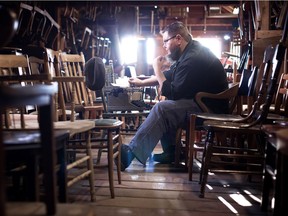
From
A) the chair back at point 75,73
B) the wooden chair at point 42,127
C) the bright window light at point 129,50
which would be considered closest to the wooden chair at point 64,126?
the wooden chair at point 42,127

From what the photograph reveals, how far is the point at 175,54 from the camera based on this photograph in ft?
12.0

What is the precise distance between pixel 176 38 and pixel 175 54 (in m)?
0.18

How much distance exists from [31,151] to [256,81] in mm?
2086

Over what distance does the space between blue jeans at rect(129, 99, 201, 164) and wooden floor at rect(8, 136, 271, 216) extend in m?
0.26

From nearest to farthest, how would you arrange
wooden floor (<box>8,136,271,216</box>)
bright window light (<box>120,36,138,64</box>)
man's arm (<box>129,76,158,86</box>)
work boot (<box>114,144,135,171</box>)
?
wooden floor (<box>8,136,271,216</box>), work boot (<box>114,144,135,171</box>), man's arm (<box>129,76,158,86</box>), bright window light (<box>120,36,138,64</box>)

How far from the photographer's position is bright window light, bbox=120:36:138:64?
895cm

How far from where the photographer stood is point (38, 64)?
4.43 m

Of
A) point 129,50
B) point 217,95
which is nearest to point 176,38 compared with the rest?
point 217,95

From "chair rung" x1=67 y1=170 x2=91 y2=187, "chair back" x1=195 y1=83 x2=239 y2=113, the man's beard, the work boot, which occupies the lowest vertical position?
the work boot

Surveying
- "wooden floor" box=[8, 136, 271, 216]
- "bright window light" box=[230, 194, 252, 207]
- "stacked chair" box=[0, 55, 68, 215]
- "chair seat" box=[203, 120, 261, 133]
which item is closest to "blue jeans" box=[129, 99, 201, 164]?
"wooden floor" box=[8, 136, 271, 216]

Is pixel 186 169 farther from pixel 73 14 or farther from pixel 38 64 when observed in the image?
pixel 73 14

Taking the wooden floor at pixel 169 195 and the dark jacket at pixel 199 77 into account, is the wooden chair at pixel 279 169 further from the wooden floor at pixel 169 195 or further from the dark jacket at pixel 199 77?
the dark jacket at pixel 199 77

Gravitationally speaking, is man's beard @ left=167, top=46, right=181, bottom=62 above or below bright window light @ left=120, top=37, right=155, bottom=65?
below

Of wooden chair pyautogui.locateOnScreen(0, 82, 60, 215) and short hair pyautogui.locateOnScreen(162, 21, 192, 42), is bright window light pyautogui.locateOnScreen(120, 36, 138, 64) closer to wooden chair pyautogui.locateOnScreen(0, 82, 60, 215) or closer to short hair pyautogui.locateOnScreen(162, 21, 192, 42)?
short hair pyautogui.locateOnScreen(162, 21, 192, 42)
